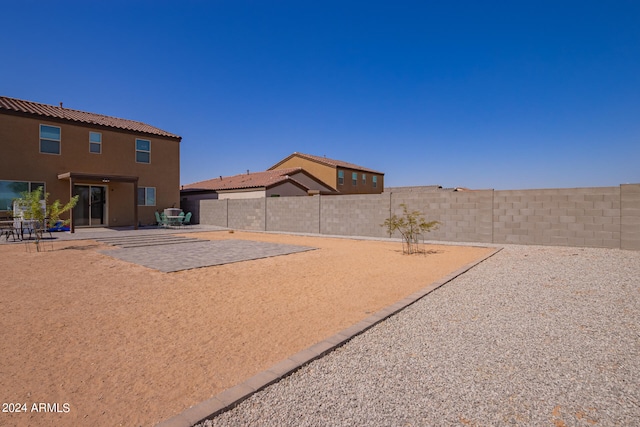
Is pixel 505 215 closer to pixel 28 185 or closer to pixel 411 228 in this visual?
pixel 411 228

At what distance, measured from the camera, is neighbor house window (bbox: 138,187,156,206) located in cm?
A: 2086

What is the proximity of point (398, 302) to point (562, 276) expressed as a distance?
465 cm

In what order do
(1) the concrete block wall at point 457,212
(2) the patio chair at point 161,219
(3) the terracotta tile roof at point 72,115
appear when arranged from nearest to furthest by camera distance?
(1) the concrete block wall at point 457,212 < (3) the terracotta tile roof at point 72,115 < (2) the patio chair at point 161,219

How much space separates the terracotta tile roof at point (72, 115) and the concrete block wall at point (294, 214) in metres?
9.10

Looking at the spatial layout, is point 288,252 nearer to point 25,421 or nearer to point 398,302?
point 398,302

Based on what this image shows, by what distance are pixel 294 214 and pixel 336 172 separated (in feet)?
49.3

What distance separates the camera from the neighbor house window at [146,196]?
20859 millimetres

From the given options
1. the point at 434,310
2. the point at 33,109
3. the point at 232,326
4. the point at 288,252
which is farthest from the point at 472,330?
the point at 33,109

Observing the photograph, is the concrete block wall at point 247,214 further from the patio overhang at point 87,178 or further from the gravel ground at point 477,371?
the gravel ground at point 477,371

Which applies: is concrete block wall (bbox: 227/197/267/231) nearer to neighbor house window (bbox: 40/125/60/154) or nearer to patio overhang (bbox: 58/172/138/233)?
patio overhang (bbox: 58/172/138/233)

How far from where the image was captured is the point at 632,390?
8.68ft

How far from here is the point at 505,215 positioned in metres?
12.8

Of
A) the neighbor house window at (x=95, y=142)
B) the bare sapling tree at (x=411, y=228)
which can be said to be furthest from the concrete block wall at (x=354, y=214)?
the neighbor house window at (x=95, y=142)

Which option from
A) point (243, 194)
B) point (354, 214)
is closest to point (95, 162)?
point (243, 194)
